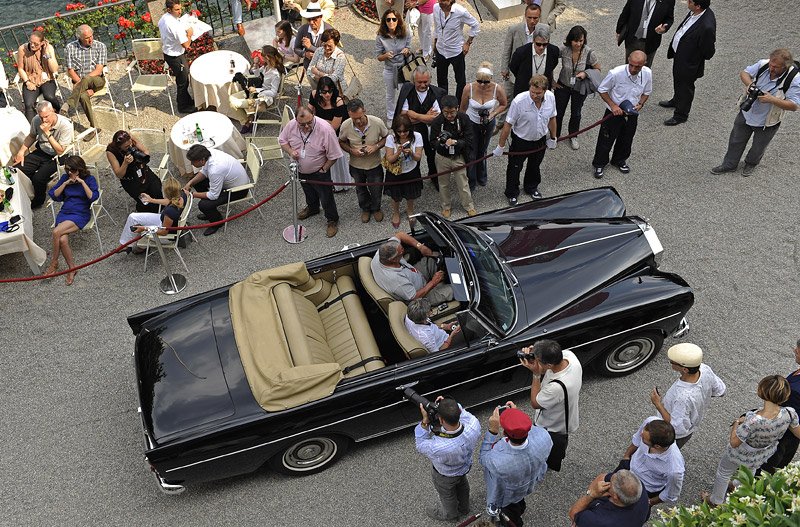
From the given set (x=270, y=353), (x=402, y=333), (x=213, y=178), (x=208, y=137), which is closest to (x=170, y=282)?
(x=213, y=178)

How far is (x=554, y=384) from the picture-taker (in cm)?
513

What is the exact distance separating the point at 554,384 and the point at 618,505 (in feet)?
3.41

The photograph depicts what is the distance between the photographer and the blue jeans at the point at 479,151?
835 centimetres

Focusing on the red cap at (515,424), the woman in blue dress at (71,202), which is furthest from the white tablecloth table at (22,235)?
the red cap at (515,424)

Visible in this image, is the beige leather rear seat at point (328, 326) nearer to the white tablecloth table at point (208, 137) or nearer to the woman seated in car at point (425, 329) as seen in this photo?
the woman seated in car at point (425, 329)

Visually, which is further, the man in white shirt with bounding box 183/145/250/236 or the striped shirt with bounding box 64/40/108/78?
the striped shirt with bounding box 64/40/108/78

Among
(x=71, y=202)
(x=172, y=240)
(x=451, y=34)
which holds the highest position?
(x=451, y=34)

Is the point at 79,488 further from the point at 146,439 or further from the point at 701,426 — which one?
the point at 701,426

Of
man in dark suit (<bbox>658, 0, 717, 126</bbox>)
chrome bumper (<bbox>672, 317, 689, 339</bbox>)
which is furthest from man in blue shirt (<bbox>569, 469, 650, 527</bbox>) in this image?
man in dark suit (<bbox>658, 0, 717, 126</bbox>)

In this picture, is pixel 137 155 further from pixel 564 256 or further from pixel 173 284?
pixel 564 256

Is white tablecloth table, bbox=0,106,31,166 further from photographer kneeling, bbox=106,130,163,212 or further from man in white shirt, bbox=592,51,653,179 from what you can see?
man in white shirt, bbox=592,51,653,179

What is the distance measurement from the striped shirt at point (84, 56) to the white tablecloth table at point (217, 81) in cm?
134

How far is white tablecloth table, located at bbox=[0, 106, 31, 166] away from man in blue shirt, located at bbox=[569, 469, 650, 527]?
803cm

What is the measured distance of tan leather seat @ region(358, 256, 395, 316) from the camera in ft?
20.4
